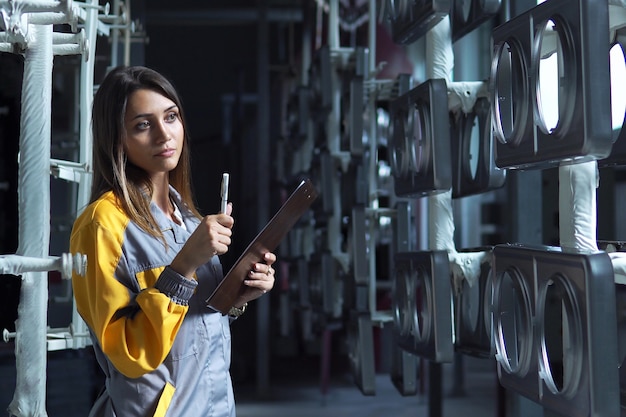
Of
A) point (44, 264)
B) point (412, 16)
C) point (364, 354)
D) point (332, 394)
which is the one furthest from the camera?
point (332, 394)

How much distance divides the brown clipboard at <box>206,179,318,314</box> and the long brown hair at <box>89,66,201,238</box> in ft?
0.46

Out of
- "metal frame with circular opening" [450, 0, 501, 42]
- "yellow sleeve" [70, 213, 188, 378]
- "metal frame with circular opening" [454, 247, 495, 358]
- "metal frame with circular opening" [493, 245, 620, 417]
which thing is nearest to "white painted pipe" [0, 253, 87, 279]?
"yellow sleeve" [70, 213, 188, 378]

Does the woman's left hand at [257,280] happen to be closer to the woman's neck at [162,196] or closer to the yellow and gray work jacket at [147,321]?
the yellow and gray work jacket at [147,321]

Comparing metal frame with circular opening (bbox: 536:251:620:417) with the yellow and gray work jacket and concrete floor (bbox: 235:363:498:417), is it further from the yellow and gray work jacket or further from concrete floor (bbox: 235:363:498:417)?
concrete floor (bbox: 235:363:498:417)

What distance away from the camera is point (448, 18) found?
2371 millimetres

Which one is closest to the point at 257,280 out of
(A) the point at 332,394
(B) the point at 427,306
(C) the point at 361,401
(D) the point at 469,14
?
(B) the point at 427,306

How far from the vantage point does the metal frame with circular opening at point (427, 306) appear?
2.18 m

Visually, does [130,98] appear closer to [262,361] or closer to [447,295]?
[447,295]

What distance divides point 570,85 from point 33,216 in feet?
2.84

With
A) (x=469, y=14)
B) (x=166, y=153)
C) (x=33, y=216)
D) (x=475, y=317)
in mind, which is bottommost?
(x=475, y=317)

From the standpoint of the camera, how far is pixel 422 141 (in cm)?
224

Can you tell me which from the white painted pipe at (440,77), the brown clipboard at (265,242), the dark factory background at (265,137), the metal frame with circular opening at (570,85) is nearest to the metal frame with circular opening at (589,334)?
the metal frame with circular opening at (570,85)

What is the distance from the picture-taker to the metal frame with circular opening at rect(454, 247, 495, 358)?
2.06m

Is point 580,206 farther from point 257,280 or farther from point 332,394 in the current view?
point 332,394
